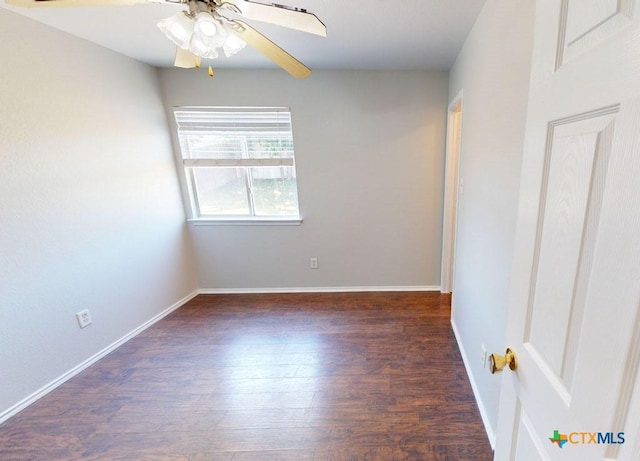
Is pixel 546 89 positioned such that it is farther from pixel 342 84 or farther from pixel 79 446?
pixel 79 446

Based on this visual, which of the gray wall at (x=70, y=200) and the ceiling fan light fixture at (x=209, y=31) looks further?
the gray wall at (x=70, y=200)

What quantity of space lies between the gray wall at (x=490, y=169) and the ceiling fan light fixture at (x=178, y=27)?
133cm

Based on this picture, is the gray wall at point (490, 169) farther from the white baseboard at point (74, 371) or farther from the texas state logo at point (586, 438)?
the white baseboard at point (74, 371)

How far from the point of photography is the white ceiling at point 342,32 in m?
1.48

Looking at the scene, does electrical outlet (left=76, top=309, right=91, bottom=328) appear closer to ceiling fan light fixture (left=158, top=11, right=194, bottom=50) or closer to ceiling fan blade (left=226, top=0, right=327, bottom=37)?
ceiling fan light fixture (left=158, top=11, right=194, bottom=50)

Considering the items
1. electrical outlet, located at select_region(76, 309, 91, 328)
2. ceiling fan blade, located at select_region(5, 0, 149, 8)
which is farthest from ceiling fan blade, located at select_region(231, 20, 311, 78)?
electrical outlet, located at select_region(76, 309, 91, 328)

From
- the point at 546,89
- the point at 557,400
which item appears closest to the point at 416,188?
the point at 546,89

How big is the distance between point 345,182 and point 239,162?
45.8 inches

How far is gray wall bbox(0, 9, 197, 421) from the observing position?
1523mm

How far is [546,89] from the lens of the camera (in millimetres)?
552

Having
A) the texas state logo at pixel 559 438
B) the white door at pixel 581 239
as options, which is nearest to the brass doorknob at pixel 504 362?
the white door at pixel 581 239

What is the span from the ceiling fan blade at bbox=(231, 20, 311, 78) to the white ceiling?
46 cm

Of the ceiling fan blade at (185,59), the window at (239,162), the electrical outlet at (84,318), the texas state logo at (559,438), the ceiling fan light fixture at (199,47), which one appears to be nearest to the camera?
the texas state logo at (559,438)

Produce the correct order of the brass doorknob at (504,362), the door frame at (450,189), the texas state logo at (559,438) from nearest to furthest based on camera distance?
the texas state logo at (559,438)
the brass doorknob at (504,362)
the door frame at (450,189)
